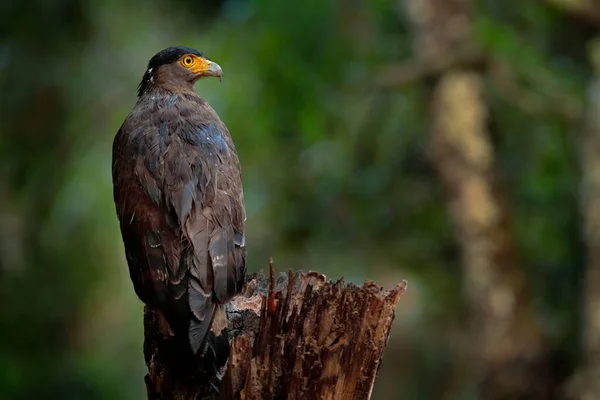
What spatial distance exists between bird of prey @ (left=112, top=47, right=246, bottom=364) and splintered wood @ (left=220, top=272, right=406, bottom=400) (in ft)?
0.43

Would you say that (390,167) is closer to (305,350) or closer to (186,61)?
(186,61)

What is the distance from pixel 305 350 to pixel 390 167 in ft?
18.7

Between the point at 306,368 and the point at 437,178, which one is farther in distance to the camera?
the point at 437,178

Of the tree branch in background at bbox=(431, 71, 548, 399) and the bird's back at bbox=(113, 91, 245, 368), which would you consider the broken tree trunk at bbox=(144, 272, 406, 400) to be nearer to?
the bird's back at bbox=(113, 91, 245, 368)

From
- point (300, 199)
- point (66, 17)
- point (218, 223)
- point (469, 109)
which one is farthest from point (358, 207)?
point (218, 223)

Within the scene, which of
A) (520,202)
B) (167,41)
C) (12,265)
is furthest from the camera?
(167,41)

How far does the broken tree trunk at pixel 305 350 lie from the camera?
11.7 feet

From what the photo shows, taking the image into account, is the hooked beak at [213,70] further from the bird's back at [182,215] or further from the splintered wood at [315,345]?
the splintered wood at [315,345]

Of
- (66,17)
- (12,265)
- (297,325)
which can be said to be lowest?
(297,325)

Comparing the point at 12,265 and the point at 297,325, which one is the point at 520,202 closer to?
the point at 12,265

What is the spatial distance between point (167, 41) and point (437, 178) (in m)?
4.16

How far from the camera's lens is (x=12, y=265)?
9789mm

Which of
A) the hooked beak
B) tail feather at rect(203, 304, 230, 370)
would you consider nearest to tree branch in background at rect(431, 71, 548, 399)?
the hooked beak

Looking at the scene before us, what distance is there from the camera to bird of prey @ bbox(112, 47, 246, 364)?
12.0 ft
